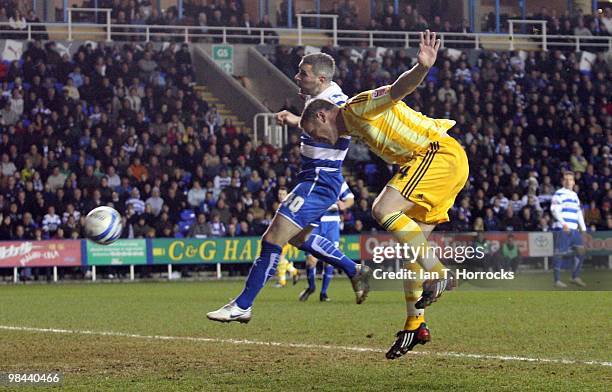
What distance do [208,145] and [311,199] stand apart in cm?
2006

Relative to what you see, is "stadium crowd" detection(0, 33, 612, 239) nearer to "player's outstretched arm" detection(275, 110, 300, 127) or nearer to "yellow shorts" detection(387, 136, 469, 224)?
"player's outstretched arm" detection(275, 110, 300, 127)

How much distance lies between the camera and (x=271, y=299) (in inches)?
733

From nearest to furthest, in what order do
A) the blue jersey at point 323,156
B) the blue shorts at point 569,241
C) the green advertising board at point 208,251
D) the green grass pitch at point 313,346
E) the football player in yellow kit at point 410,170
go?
the green grass pitch at point 313,346 < the football player in yellow kit at point 410,170 < the blue jersey at point 323,156 < the blue shorts at point 569,241 < the green advertising board at point 208,251

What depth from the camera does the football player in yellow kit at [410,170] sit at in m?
8.96

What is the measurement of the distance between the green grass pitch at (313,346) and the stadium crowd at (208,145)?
857cm

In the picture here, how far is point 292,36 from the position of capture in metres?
37.7

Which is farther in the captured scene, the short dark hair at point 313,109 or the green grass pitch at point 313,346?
the short dark hair at point 313,109

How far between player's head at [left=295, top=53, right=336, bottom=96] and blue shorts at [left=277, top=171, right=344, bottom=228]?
33.1 inches

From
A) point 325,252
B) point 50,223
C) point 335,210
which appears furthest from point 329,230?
point 50,223

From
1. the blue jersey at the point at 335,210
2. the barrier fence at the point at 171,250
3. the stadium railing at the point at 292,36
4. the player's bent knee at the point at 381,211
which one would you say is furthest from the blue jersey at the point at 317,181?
the stadium railing at the point at 292,36

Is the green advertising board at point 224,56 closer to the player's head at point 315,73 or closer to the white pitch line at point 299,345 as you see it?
the white pitch line at point 299,345

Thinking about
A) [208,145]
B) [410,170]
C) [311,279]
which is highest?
[208,145]

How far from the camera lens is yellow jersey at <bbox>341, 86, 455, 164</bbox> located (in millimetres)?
8703

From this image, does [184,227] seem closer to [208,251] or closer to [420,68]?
[208,251]
